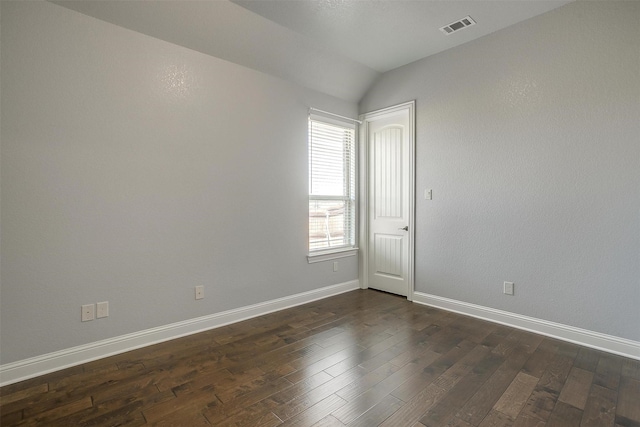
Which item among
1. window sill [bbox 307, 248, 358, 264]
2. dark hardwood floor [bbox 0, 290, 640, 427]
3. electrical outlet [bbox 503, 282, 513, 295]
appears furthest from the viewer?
window sill [bbox 307, 248, 358, 264]

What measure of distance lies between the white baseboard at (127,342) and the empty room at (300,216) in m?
0.01

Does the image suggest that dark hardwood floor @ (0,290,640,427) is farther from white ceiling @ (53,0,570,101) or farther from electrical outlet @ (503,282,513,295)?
white ceiling @ (53,0,570,101)

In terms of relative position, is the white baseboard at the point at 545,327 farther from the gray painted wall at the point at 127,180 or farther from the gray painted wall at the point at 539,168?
the gray painted wall at the point at 127,180

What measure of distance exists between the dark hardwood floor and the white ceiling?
2.63 meters

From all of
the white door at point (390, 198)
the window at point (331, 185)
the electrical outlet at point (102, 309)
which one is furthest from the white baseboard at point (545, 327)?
the electrical outlet at point (102, 309)

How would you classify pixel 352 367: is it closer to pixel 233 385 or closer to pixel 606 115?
pixel 233 385

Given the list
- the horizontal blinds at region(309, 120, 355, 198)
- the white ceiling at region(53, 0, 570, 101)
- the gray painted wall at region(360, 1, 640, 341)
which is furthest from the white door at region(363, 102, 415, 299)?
the white ceiling at region(53, 0, 570, 101)

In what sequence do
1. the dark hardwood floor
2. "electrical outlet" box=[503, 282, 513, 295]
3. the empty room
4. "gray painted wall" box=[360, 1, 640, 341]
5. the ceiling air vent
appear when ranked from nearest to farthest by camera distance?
the dark hardwood floor < the empty room < "gray painted wall" box=[360, 1, 640, 341] < the ceiling air vent < "electrical outlet" box=[503, 282, 513, 295]

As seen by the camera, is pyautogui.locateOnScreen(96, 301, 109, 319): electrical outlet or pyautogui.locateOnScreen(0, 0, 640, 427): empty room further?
pyautogui.locateOnScreen(96, 301, 109, 319): electrical outlet

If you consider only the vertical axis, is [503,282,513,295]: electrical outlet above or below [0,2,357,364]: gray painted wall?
below

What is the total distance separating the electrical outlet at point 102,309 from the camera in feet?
7.88

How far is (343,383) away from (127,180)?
2.25 m

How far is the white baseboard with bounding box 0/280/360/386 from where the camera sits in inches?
83.0

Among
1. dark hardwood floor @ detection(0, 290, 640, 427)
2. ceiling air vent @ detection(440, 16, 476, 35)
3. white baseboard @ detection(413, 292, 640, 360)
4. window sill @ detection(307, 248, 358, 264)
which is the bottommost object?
dark hardwood floor @ detection(0, 290, 640, 427)
